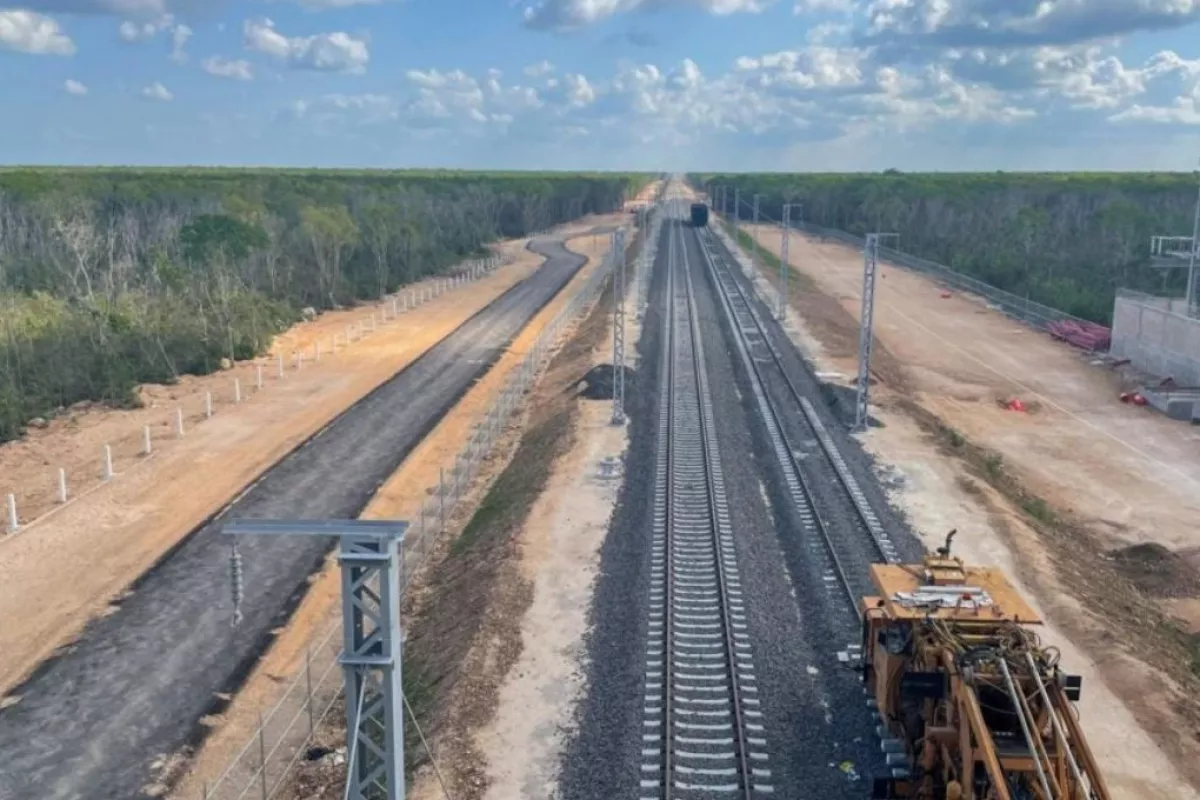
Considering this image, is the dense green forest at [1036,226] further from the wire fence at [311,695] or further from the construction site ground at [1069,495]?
the wire fence at [311,695]

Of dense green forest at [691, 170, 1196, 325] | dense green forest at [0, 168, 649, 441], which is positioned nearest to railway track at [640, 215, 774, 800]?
dense green forest at [0, 168, 649, 441]

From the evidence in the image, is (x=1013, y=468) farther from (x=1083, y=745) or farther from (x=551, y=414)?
(x=1083, y=745)

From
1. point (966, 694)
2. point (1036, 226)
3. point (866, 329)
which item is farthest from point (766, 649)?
point (1036, 226)

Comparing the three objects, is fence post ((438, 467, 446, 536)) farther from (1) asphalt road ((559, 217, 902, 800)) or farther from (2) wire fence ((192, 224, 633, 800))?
(1) asphalt road ((559, 217, 902, 800))

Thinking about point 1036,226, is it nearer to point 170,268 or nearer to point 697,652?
point 170,268

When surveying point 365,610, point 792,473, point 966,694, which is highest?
point 365,610

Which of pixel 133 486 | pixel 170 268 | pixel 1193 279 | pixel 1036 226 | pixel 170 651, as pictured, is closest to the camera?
pixel 170 651

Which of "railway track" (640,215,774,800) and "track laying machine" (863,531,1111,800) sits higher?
"track laying machine" (863,531,1111,800)

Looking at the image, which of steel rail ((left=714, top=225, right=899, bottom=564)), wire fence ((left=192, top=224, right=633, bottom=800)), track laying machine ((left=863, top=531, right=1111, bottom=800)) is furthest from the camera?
steel rail ((left=714, top=225, right=899, bottom=564))
